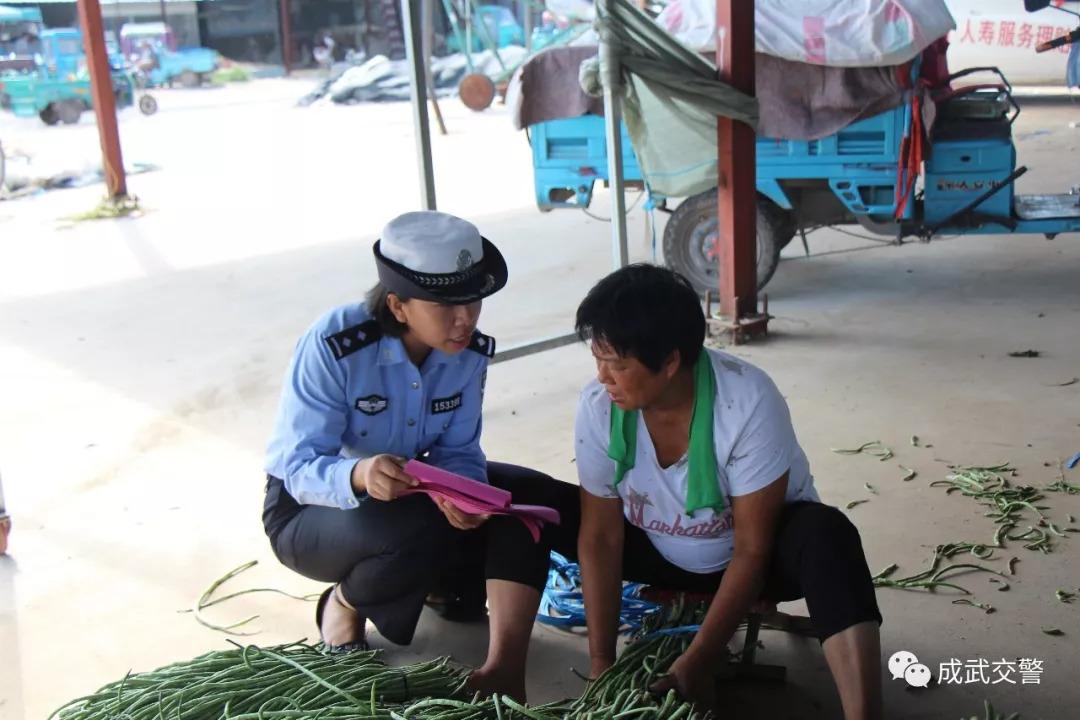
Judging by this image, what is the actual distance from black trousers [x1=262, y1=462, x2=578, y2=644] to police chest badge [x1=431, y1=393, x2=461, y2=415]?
0.70ft

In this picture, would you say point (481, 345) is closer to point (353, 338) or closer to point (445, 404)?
point (445, 404)

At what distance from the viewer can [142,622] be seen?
2850 mm

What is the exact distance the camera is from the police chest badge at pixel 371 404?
7.86 feet

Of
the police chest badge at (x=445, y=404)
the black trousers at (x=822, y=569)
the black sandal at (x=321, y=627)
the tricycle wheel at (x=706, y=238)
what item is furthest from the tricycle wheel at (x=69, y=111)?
the black trousers at (x=822, y=569)

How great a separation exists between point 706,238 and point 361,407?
3564 mm

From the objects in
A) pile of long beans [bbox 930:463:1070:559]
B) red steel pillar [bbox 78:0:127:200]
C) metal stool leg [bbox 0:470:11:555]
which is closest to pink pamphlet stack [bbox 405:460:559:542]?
pile of long beans [bbox 930:463:1070:559]

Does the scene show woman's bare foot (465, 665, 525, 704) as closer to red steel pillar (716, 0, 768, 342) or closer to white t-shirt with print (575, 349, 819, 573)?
white t-shirt with print (575, 349, 819, 573)

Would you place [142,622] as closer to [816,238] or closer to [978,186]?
[978,186]

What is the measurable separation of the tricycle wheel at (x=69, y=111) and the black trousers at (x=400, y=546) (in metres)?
15.2

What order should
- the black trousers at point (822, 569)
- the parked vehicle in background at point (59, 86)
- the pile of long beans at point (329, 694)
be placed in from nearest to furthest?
1. the pile of long beans at point (329, 694)
2. the black trousers at point (822, 569)
3. the parked vehicle in background at point (59, 86)

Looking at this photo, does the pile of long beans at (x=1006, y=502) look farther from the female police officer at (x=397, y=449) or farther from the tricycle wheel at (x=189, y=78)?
the tricycle wheel at (x=189, y=78)

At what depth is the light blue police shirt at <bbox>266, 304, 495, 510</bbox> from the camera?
7.59ft

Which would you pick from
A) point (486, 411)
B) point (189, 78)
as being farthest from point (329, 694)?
point (189, 78)

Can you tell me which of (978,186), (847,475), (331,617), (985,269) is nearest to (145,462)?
(331,617)
